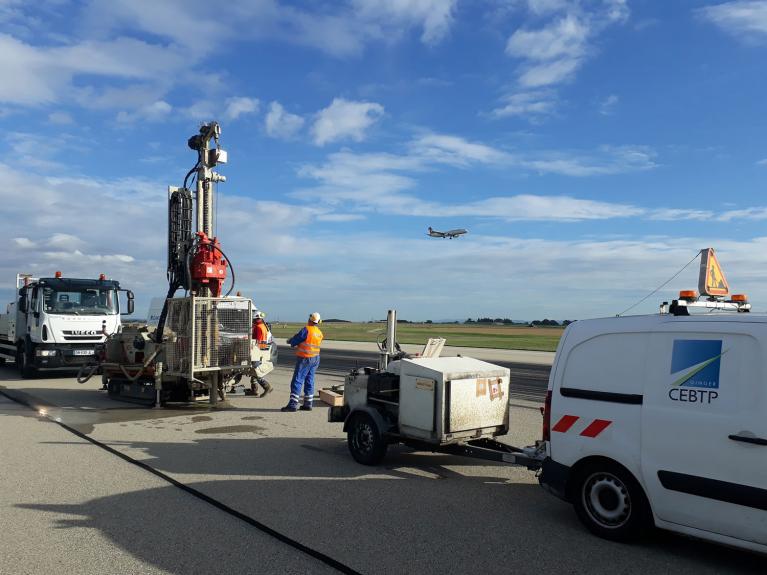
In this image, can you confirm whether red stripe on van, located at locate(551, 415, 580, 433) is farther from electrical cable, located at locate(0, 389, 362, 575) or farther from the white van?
electrical cable, located at locate(0, 389, 362, 575)

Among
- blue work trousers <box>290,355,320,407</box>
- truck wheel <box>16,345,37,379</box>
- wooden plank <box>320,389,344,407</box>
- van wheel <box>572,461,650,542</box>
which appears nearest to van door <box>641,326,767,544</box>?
van wheel <box>572,461,650,542</box>

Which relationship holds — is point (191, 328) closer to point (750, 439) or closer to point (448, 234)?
point (750, 439)

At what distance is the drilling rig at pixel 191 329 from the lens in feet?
38.2

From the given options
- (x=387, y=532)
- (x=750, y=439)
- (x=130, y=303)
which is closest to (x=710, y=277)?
(x=750, y=439)

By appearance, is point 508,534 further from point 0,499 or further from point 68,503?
point 0,499

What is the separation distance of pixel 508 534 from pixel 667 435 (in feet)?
4.83

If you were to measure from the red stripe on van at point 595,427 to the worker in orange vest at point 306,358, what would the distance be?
670 cm

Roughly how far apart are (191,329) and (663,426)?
8628mm

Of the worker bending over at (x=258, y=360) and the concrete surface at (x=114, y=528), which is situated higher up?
the worker bending over at (x=258, y=360)

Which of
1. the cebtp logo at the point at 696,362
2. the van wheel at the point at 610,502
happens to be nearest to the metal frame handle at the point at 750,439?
the cebtp logo at the point at 696,362

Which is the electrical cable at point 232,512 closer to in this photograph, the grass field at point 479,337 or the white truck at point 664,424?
the white truck at point 664,424

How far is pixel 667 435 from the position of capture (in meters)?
4.62

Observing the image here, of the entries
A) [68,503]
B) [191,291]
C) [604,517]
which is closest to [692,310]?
[604,517]

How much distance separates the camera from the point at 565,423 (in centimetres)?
528
